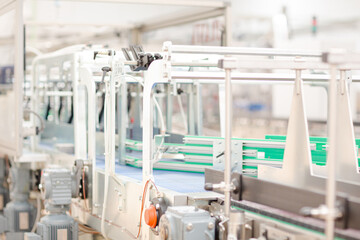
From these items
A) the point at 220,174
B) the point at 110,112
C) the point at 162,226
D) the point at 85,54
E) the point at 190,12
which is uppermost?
the point at 190,12

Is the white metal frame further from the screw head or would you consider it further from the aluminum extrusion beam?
the screw head

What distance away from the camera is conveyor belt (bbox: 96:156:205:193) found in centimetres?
363

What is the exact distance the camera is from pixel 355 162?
9.87 ft

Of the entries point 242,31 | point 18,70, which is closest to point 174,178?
point 18,70

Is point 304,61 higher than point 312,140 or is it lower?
higher

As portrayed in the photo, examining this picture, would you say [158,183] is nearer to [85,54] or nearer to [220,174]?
[220,174]

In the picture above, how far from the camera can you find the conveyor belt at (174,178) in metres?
3.63

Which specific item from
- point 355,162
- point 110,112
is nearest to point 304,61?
point 355,162

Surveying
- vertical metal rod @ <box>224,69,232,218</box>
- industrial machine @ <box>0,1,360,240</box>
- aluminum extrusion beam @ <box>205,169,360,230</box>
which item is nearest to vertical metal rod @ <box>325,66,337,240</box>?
industrial machine @ <box>0,1,360,240</box>

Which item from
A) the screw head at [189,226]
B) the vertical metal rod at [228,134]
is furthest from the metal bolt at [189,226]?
the vertical metal rod at [228,134]

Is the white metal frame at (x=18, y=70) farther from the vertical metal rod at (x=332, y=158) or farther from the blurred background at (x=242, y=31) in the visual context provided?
the vertical metal rod at (x=332, y=158)

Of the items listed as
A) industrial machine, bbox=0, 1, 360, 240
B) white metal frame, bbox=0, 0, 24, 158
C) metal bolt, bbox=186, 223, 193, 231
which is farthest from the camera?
white metal frame, bbox=0, 0, 24, 158

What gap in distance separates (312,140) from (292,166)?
4.46 ft

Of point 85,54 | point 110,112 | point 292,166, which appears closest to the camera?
point 292,166
